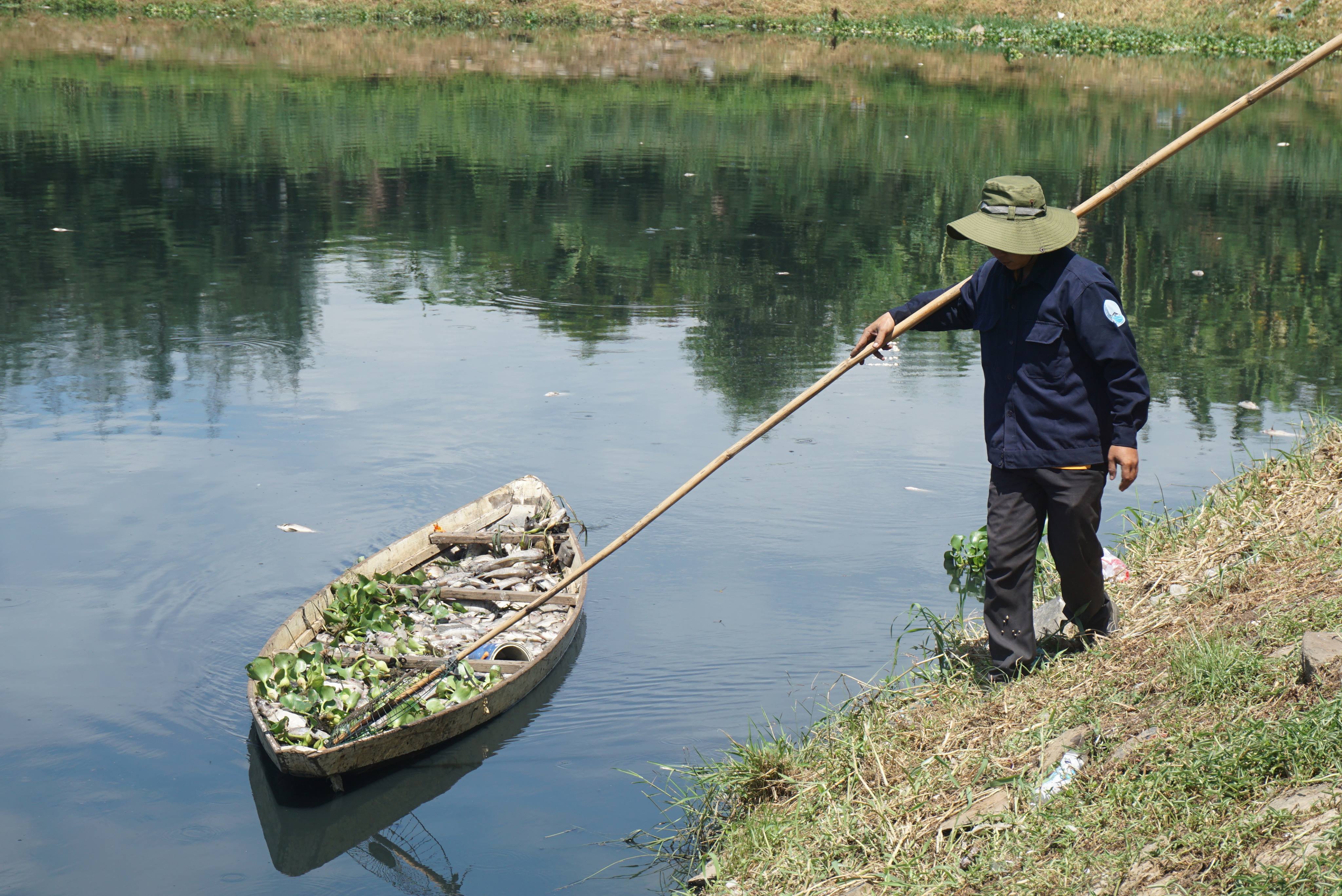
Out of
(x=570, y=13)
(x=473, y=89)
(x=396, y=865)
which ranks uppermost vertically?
(x=570, y=13)

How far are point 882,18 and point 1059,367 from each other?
44.5 m

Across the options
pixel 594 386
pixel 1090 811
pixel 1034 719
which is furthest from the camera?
pixel 594 386

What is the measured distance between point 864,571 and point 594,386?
3.78m

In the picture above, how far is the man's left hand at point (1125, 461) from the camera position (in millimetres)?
4336

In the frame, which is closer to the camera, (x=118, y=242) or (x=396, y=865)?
(x=396, y=865)

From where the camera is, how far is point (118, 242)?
15.1 meters

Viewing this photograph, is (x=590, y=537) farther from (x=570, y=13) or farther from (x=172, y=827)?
(x=570, y=13)

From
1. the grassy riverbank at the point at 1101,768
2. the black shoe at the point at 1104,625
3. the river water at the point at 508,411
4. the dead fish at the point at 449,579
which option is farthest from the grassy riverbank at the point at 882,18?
the black shoe at the point at 1104,625

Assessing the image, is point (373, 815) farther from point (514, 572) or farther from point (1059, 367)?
point (1059, 367)

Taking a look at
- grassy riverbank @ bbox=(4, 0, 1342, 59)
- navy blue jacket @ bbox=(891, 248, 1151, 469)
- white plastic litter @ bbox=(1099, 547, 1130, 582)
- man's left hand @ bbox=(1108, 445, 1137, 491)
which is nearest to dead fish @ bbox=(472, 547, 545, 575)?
Result: white plastic litter @ bbox=(1099, 547, 1130, 582)

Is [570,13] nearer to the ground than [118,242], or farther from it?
farther from it

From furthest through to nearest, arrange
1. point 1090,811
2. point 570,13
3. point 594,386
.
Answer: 1. point 570,13
2. point 594,386
3. point 1090,811

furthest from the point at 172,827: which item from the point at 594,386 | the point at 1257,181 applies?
the point at 1257,181

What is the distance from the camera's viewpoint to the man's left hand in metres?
4.34
